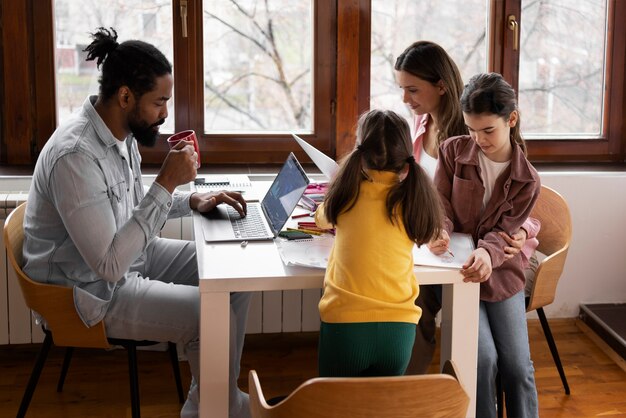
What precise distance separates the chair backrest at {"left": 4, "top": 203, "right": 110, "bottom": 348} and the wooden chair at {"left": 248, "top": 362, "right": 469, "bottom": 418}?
0.88m

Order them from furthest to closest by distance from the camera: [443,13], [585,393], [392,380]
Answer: [443,13], [585,393], [392,380]

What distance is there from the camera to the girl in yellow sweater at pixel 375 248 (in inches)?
73.2

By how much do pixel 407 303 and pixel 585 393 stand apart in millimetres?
1312

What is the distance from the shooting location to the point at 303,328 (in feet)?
10.5

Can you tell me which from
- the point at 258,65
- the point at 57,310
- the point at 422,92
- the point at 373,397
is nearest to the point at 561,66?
the point at 422,92

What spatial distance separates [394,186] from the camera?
Answer: 6.26ft

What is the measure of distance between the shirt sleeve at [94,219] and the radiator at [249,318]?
2.88 feet

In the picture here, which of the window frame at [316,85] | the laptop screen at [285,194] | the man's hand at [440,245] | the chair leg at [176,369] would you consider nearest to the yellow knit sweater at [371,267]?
the man's hand at [440,245]

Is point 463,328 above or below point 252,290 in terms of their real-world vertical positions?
below

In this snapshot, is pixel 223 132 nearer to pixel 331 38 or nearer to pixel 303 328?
pixel 331 38

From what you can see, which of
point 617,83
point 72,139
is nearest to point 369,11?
point 617,83

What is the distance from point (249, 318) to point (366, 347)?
1335 millimetres

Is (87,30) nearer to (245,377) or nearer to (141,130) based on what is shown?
(141,130)

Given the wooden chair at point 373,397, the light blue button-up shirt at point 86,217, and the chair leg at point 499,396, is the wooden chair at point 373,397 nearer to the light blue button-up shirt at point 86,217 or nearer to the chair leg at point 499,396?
the light blue button-up shirt at point 86,217
